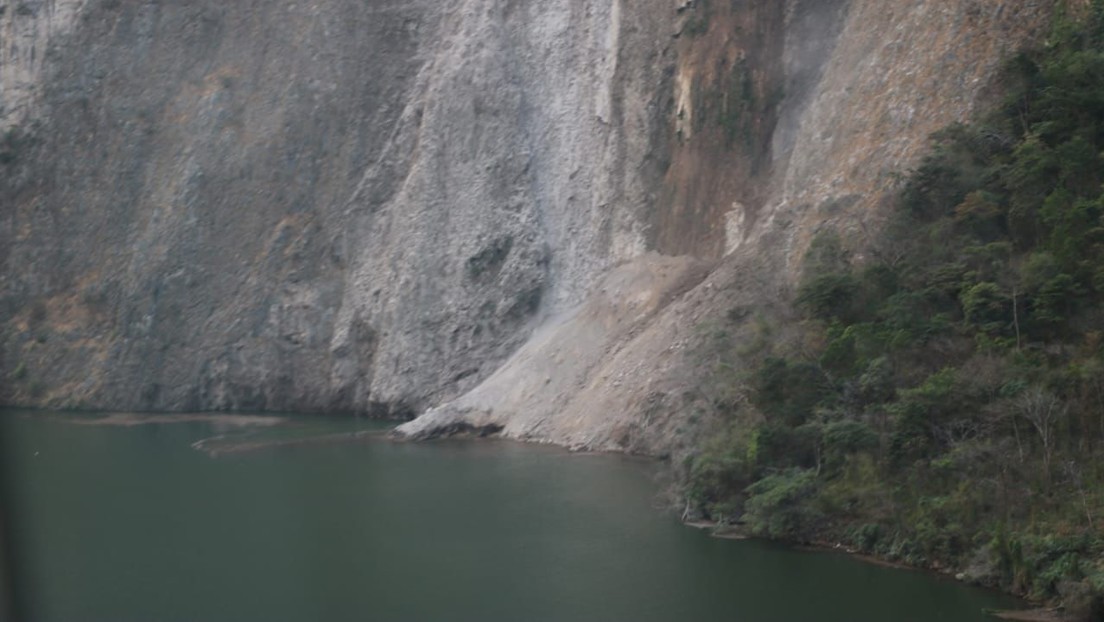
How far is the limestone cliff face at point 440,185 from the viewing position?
3794 cm

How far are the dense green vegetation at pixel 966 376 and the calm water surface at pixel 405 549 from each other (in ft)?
3.75

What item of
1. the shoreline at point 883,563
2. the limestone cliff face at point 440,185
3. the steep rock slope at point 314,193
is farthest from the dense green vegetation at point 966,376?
the steep rock slope at point 314,193

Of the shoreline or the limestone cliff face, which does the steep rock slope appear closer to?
the limestone cliff face

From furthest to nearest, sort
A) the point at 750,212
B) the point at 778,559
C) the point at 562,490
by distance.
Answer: the point at 750,212, the point at 562,490, the point at 778,559

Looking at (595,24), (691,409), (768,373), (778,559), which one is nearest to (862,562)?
(778,559)

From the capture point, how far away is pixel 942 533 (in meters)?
24.4

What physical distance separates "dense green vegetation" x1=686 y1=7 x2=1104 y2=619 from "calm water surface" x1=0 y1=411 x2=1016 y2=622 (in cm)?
114

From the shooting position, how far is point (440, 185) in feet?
165

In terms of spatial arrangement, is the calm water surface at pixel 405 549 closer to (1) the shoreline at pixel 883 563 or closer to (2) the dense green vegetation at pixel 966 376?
(1) the shoreline at pixel 883 563

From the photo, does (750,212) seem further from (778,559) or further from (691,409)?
(778,559)

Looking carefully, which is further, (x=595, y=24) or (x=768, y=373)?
(x=595, y=24)

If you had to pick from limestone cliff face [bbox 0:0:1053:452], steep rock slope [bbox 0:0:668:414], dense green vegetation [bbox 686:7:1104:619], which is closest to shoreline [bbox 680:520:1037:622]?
dense green vegetation [bbox 686:7:1104:619]

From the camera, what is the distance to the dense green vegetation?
944 inches

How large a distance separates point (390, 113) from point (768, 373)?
94.4ft
